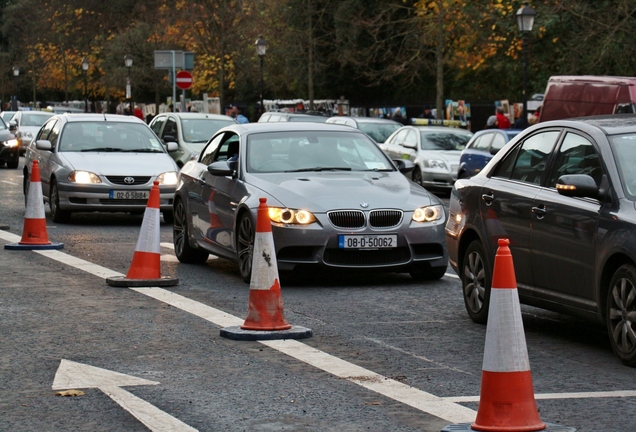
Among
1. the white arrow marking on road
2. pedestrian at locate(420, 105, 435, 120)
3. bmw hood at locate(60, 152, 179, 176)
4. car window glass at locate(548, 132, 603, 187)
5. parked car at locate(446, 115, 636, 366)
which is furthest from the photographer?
pedestrian at locate(420, 105, 435, 120)

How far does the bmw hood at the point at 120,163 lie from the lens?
1922 cm

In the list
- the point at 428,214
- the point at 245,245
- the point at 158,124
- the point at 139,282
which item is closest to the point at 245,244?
the point at 245,245

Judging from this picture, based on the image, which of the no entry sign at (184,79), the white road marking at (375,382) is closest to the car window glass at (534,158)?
the white road marking at (375,382)

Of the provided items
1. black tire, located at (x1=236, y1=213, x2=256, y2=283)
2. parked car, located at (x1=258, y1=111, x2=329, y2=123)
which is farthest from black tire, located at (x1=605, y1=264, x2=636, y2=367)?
parked car, located at (x1=258, y1=111, x2=329, y2=123)

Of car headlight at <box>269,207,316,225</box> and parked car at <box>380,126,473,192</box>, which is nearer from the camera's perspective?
car headlight at <box>269,207,316,225</box>

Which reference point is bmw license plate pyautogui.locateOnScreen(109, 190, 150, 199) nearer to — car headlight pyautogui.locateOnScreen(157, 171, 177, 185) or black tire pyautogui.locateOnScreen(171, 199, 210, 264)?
car headlight pyautogui.locateOnScreen(157, 171, 177, 185)

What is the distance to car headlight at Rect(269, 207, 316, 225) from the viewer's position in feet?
39.8

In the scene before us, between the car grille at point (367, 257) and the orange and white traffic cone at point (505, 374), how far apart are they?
593 cm

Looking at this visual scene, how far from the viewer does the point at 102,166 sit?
63.3 ft

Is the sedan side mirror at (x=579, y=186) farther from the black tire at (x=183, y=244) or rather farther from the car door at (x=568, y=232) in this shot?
the black tire at (x=183, y=244)

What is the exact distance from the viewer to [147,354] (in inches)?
338

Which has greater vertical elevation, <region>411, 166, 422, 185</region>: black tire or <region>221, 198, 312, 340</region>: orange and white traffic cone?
<region>221, 198, 312, 340</region>: orange and white traffic cone

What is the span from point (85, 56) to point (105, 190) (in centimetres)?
6249

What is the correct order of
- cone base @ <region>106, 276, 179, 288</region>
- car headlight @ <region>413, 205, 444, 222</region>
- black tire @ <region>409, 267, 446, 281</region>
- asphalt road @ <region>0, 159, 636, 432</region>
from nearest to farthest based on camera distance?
asphalt road @ <region>0, 159, 636, 432</region>, cone base @ <region>106, 276, 179, 288</region>, car headlight @ <region>413, 205, 444, 222</region>, black tire @ <region>409, 267, 446, 281</region>
